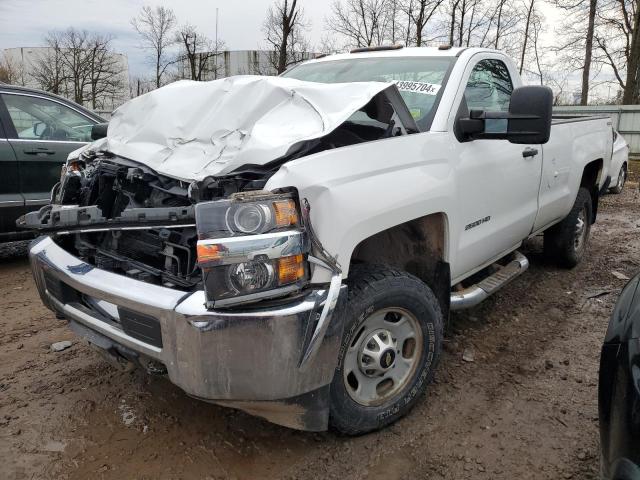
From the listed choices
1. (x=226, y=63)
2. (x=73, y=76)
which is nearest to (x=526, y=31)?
(x=226, y=63)

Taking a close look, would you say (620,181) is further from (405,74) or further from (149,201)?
(149,201)

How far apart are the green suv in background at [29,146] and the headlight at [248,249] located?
4080mm

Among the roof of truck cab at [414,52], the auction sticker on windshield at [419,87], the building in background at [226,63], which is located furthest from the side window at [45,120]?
the building in background at [226,63]

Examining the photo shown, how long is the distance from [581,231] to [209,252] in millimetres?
4602

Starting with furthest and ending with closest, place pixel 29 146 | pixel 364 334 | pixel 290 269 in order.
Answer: pixel 29 146, pixel 364 334, pixel 290 269

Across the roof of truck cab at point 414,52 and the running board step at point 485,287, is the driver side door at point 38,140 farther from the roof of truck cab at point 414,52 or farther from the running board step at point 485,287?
the running board step at point 485,287

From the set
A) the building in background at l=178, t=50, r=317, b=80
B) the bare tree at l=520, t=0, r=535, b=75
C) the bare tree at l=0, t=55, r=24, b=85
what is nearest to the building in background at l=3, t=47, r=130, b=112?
the bare tree at l=0, t=55, r=24, b=85

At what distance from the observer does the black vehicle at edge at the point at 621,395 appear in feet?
4.85

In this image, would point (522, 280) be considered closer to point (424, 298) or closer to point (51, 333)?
point (424, 298)

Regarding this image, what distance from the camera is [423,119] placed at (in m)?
2.92

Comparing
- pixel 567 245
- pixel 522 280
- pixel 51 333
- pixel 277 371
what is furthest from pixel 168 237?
pixel 567 245

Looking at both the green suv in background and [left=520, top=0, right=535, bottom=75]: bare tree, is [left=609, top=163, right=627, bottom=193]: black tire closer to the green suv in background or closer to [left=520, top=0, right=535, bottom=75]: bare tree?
the green suv in background

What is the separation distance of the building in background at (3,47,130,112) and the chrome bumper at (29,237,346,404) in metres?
33.4

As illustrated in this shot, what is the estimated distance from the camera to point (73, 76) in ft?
110
